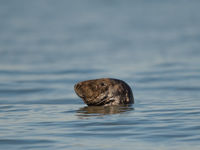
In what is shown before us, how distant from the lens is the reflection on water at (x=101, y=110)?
9820 millimetres

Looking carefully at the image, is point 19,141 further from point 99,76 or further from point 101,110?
point 99,76

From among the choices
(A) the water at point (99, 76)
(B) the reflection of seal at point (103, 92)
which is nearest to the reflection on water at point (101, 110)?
(A) the water at point (99, 76)

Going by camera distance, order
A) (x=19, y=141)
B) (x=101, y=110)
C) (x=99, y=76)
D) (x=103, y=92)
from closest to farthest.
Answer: (x=19, y=141)
(x=101, y=110)
(x=103, y=92)
(x=99, y=76)

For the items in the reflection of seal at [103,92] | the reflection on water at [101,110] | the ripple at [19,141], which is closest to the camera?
the ripple at [19,141]

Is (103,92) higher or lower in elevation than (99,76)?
lower

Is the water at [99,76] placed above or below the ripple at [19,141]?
above

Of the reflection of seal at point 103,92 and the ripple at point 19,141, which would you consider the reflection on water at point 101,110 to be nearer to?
the reflection of seal at point 103,92

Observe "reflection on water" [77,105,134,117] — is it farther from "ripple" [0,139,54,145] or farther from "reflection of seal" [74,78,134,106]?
"ripple" [0,139,54,145]

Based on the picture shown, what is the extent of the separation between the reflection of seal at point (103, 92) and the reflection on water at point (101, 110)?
19 centimetres

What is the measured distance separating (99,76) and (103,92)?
683 centimetres

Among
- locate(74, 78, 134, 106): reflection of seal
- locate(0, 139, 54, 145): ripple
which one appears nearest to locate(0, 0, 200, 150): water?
locate(0, 139, 54, 145): ripple

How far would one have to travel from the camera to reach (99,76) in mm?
17734

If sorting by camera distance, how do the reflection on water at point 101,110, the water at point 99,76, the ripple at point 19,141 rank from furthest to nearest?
the reflection on water at point 101,110, the water at point 99,76, the ripple at point 19,141

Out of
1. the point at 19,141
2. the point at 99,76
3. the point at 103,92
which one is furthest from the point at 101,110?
the point at 99,76
